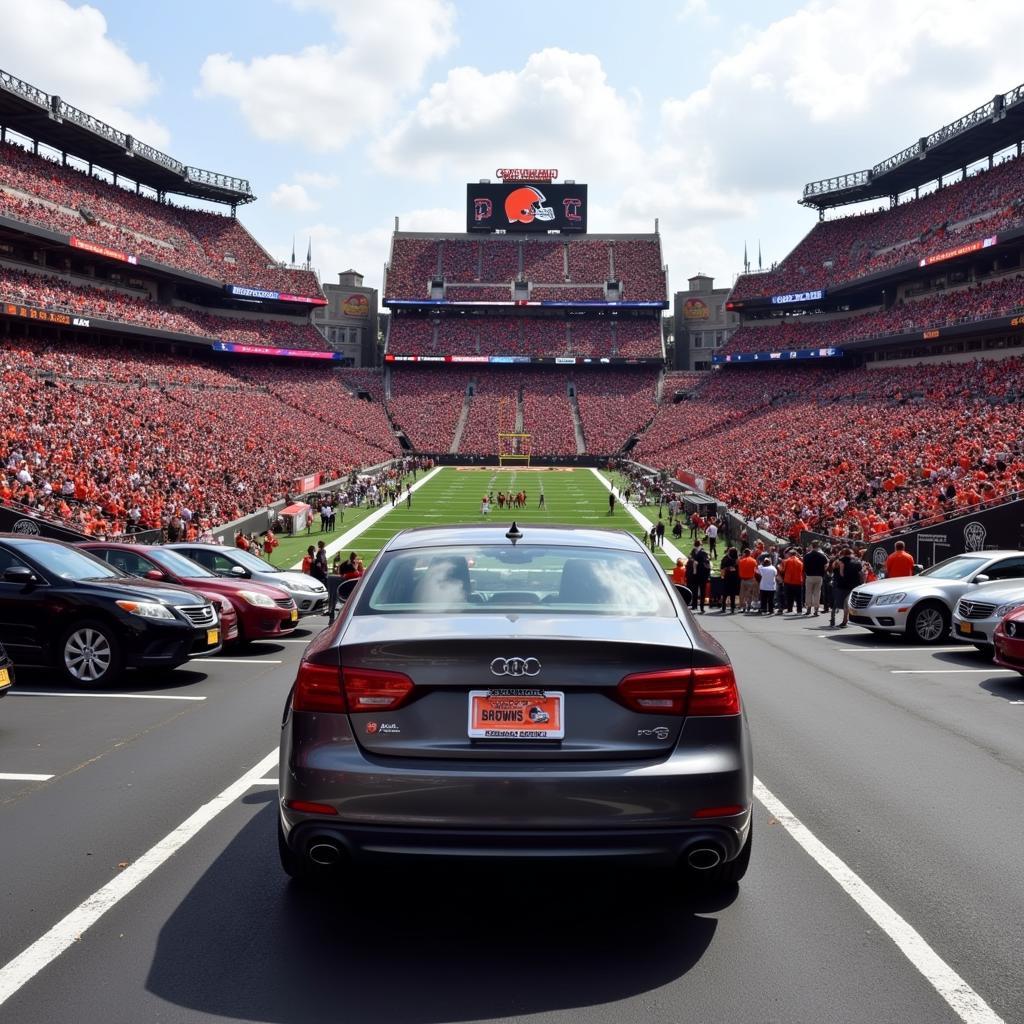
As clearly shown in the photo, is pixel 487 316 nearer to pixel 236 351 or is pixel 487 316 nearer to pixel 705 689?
pixel 236 351

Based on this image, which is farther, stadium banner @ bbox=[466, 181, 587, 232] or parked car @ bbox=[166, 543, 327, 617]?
stadium banner @ bbox=[466, 181, 587, 232]

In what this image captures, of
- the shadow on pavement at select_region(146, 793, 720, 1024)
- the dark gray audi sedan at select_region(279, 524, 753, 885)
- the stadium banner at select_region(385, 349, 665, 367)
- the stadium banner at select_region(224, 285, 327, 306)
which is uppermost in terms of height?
the stadium banner at select_region(224, 285, 327, 306)

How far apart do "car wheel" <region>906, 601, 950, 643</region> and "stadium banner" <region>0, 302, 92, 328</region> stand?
Answer: 4429 centimetres

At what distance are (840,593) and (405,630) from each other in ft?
50.9

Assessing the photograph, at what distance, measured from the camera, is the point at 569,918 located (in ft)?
13.0

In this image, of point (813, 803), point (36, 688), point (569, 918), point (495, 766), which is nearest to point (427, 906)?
point (569, 918)

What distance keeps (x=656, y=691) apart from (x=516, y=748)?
1.83 ft

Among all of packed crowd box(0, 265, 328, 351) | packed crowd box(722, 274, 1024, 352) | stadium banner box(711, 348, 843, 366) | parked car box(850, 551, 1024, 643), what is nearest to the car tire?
parked car box(850, 551, 1024, 643)

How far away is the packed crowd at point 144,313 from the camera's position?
167ft

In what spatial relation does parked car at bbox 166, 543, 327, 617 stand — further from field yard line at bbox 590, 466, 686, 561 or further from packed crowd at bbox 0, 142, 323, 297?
packed crowd at bbox 0, 142, 323, 297

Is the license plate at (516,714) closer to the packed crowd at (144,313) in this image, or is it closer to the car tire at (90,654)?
the car tire at (90,654)

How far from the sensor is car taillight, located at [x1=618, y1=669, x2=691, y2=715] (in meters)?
3.57

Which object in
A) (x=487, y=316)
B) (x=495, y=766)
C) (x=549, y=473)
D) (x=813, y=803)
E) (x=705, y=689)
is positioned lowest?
(x=813, y=803)

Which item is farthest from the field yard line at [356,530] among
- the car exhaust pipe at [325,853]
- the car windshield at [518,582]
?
the car exhaust pipe at [325,853]
